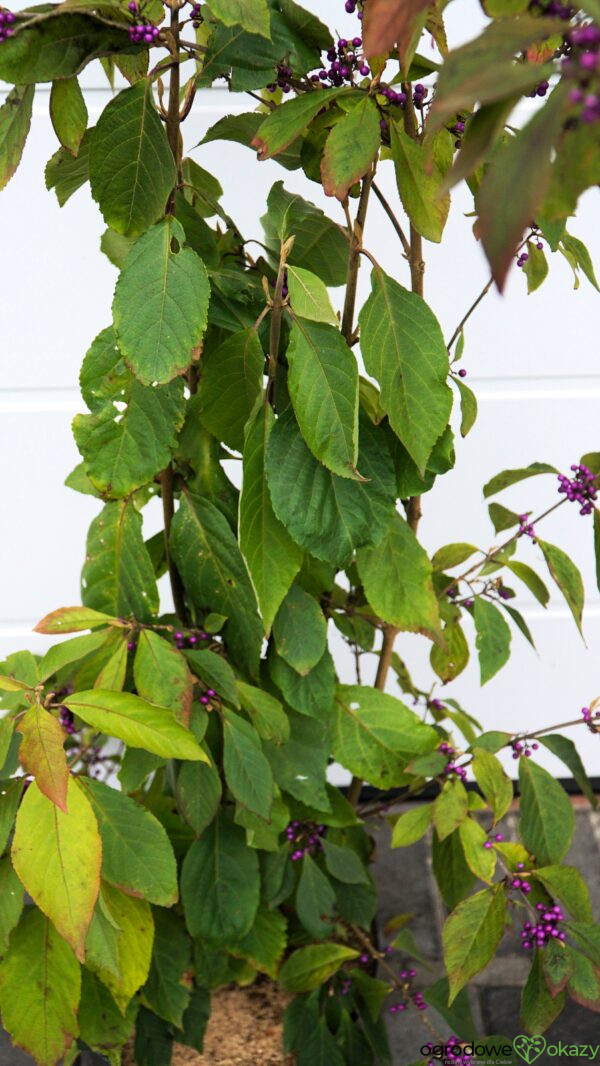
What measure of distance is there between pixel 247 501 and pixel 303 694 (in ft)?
0.99

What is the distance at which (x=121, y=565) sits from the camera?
1.05 meters

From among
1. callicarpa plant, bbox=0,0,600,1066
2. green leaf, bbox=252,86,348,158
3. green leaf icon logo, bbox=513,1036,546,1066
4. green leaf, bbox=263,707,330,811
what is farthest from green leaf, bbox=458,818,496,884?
green leaf, bbox=252,86,348,158

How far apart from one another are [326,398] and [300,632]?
12.2 inches

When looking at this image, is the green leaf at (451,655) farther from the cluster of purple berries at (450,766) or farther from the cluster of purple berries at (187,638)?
the cluster of purple berries at (187,638)

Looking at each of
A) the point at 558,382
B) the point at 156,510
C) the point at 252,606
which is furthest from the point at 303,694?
the point at 558,382

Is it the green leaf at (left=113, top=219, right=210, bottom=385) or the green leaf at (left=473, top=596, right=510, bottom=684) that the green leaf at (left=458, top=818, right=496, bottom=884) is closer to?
the green leaf at (left=473, top=596, right=510, bottom=684)

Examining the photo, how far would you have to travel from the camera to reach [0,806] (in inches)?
38.0

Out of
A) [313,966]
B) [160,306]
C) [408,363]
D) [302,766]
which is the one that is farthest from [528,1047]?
[160,306]

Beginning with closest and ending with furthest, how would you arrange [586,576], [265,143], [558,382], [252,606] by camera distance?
[265,143]
[252,606]
[558,382]
[586,576]

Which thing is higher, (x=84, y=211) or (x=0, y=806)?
(x=84, y=211)

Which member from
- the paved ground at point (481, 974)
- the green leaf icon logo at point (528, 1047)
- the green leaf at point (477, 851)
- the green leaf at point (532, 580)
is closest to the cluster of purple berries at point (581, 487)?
the green leaf at point (532, 580)

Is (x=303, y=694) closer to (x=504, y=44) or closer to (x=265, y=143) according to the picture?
(x=265, y=143)

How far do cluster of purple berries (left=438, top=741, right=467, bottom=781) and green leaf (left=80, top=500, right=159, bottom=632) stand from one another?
38cm

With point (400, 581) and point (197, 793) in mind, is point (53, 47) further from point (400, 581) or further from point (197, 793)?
point (197, 793)
